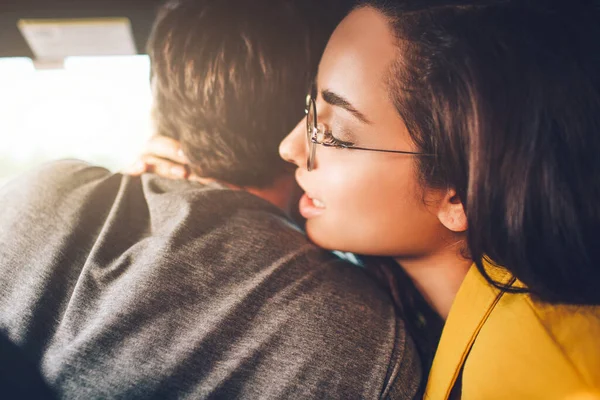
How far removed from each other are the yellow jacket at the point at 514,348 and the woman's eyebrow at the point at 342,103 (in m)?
0.38

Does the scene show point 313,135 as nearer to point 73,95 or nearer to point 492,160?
point 492,160

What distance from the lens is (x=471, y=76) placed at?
0.73 m

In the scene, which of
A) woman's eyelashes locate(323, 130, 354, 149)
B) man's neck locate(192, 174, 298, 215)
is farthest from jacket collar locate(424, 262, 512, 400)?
man's neck locate(192, 174, 298, 215)

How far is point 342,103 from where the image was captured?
33.6 inches

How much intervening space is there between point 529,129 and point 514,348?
0.36 metres

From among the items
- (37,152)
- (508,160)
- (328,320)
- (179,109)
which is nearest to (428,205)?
(508,160)

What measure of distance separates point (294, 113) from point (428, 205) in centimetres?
49

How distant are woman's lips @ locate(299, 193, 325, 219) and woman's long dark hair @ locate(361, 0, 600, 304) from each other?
35 cm

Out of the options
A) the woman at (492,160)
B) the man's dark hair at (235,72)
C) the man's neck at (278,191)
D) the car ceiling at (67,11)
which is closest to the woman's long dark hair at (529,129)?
the woman at (492,160)

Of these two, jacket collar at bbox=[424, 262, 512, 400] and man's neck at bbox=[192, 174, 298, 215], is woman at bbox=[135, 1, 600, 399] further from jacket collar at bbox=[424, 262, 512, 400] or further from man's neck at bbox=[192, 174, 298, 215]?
man's neck at bbox=[192, 174, 298, 215]

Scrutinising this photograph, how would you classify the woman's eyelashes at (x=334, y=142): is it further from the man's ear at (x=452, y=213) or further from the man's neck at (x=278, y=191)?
the man's neck at (x=278, y=191)

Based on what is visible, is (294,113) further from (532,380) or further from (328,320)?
(532,380)

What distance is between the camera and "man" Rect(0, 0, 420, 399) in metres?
0.72

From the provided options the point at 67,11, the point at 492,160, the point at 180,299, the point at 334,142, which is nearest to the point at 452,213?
the point at 492,160
